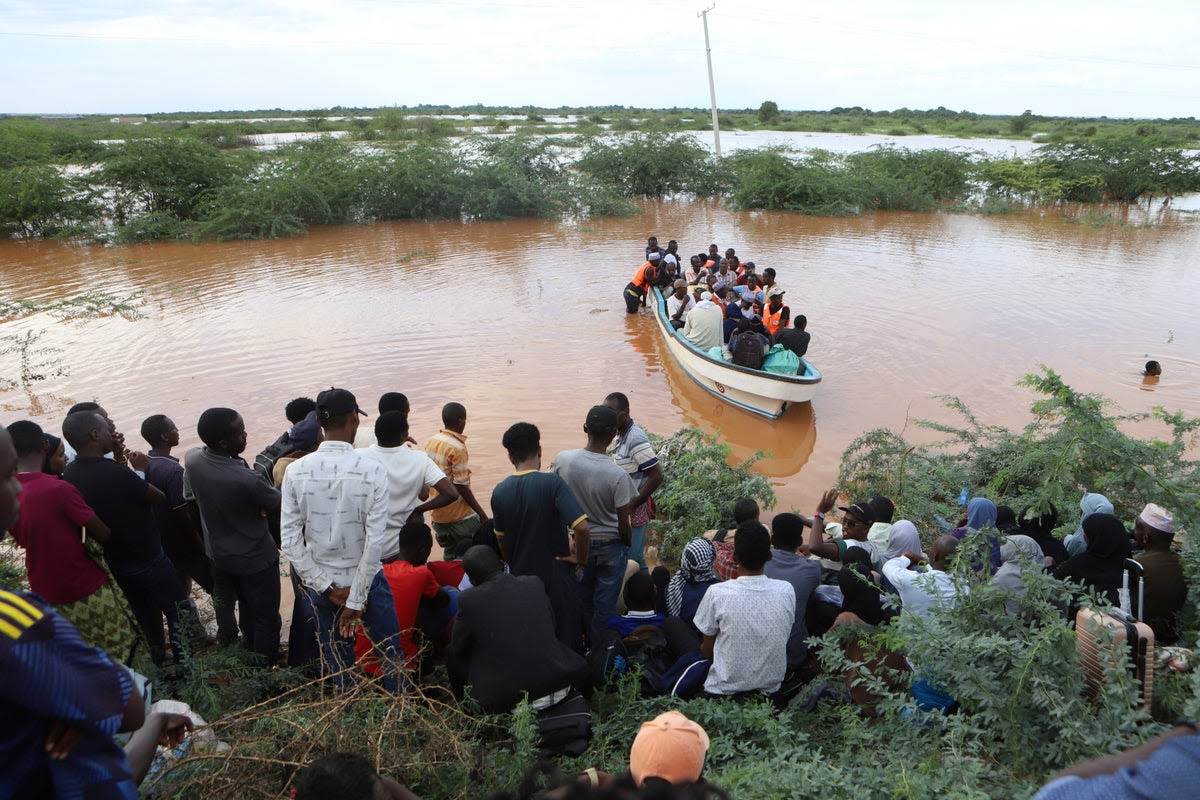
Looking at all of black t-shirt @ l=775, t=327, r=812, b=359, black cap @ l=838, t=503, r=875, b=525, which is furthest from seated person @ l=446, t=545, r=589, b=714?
black t-shirt @ l=775, t=327, r=812, b=359

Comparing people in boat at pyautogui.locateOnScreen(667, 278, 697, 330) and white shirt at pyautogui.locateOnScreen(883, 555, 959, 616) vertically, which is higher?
people in boat at pyautogui.locateOnScreen(667, 278, 697, 330)

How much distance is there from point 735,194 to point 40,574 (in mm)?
28493

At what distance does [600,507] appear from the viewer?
4734 mm

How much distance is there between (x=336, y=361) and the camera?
12023 mm

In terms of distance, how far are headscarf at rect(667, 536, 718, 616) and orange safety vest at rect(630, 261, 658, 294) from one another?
1003cm

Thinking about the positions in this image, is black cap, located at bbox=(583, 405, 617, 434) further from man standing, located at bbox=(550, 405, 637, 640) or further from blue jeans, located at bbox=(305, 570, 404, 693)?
blue jeans, located at bbox=(305, 570, 404, 693)

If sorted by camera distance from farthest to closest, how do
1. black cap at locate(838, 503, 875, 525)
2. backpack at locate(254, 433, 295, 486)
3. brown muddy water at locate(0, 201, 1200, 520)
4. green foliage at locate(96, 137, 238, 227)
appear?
green foliage at locate(96, 137, 238, 227), brown muddy water at locate(0, 201, 1200, 520), black cap at locate(838, 503, 875, 525), backpack at locate(254, 433, 295, 486)

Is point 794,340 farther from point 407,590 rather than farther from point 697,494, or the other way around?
point 407,590

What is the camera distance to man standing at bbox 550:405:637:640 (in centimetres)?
468

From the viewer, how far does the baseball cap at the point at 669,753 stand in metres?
2.37

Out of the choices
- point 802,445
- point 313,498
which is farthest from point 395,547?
point 802,445

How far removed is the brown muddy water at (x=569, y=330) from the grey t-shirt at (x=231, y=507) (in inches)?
156

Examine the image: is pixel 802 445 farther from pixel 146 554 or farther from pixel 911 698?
pixel 146 554

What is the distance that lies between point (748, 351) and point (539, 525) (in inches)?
239
